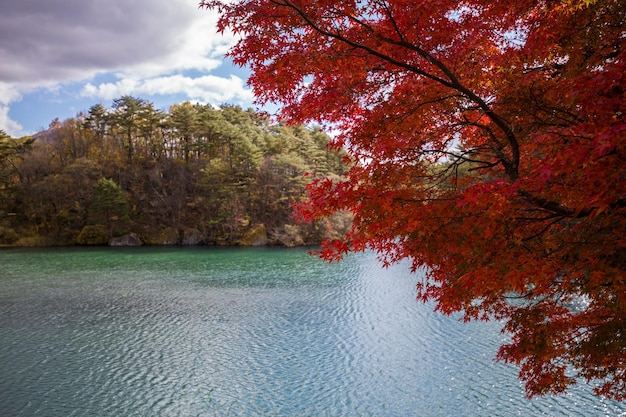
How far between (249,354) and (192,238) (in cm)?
2871

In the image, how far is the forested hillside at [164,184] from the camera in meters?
35.9

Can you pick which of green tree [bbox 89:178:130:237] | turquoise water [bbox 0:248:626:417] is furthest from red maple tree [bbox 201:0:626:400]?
green tree [bbox 89:178:130:237]

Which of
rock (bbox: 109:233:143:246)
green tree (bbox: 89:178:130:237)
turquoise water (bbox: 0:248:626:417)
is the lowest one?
turquoise water (bbox: 0:248:626:417)

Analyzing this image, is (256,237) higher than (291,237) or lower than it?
lower

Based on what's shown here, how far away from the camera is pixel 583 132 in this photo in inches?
96.8

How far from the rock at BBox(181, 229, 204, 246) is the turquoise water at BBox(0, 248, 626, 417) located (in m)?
18.0

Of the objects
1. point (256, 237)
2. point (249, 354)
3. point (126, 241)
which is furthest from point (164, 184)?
point (249, 354)

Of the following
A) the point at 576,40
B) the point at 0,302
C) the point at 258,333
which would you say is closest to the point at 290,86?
the point at 576,40

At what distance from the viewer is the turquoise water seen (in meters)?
7.84

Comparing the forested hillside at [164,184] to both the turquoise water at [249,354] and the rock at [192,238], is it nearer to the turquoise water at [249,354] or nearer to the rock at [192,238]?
the rock at [192,238]

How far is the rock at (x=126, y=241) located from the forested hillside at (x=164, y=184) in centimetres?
18

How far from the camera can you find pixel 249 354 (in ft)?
34.3

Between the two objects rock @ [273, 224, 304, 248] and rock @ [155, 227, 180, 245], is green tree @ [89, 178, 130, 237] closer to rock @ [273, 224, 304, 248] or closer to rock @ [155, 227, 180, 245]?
rock @ [155, 227, 180, 245]

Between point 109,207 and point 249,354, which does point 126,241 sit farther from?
point 249,354
